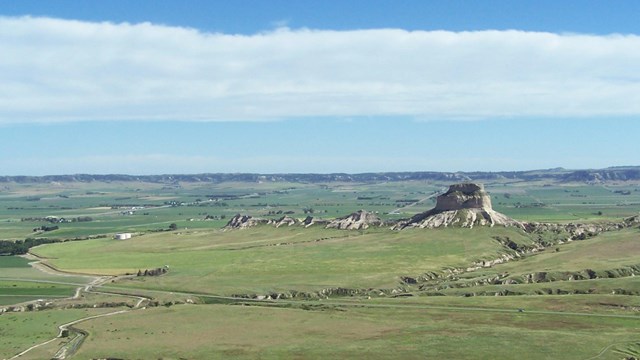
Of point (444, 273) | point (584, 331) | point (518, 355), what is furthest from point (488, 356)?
point (444, 273)

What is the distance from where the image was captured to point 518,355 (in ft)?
356

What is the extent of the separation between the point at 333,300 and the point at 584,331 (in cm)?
5249

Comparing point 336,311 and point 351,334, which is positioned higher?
point 336,311

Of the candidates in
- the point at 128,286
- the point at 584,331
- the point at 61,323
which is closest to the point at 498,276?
the point at 584,331

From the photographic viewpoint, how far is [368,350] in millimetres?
111000

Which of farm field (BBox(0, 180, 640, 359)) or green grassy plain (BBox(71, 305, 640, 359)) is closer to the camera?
green grassy plain (BBox(71, 305, 640, 359))

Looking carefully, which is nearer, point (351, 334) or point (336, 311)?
point (351, 334)

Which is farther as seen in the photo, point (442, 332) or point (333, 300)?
point (333, 300)

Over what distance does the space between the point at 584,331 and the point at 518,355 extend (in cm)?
1989

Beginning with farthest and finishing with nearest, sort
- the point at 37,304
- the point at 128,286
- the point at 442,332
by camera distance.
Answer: the point at 128,286 → the point at 37,304 → the point at 442,332

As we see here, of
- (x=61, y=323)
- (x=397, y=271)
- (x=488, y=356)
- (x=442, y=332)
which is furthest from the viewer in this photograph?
(x=397, y=271)

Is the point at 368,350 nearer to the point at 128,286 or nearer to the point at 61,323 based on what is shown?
the point at 61,323

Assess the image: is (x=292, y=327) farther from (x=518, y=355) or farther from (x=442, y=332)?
(x=518, y=355)

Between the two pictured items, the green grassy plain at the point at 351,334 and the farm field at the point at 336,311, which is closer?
the green grassy plain at the point at 351,334
